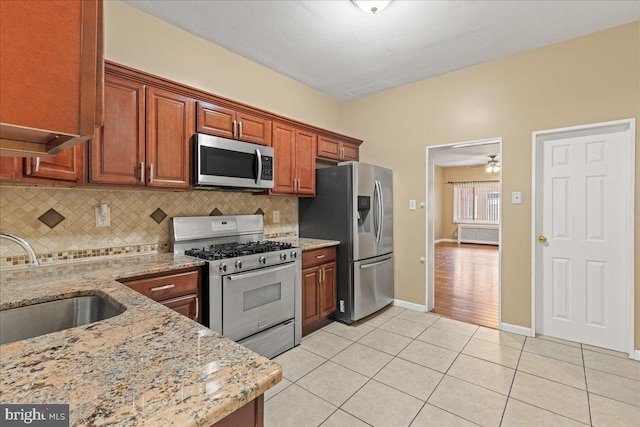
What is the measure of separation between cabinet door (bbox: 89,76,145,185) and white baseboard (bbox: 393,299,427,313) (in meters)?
3.16

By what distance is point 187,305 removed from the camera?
82.9 inches

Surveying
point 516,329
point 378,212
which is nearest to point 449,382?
point 516,329

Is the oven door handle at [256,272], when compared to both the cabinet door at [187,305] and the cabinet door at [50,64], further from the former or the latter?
the cabinet door at [50,64]

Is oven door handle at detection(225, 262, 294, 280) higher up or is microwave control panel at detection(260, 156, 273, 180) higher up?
microwave control panel at detection(260, 156, 273, 180)

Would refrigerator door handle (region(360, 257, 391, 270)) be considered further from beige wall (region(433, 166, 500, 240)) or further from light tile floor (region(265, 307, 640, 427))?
beige wall (region(433, 166, 500, 240))

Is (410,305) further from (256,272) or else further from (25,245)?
(25,245)

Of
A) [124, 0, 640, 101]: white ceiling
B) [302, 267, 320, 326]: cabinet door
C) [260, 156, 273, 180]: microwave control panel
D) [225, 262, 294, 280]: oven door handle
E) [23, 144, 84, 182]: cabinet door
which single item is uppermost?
[124, 0, 640, 101]: white ceiling

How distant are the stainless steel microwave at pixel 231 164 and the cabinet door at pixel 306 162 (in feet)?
1.59

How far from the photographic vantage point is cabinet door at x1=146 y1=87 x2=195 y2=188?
222 cm

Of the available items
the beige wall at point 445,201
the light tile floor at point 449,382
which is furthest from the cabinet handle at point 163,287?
the beige wall at point 445,201

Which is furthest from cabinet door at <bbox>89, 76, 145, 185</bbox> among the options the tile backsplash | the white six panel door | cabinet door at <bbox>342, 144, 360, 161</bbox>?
the white six panel door

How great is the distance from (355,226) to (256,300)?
1334mm

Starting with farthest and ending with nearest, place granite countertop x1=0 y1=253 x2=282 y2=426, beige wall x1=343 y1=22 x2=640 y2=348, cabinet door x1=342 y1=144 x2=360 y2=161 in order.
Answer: cabinet door x1=342 y1=144 x2=360 y2=161 < beige wall x1=343 y1=22 x2=640 y2=348 < granite countertop x1=0 y1=253 x2=282 y2=426

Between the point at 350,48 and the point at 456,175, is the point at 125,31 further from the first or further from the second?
the point at 456,175
